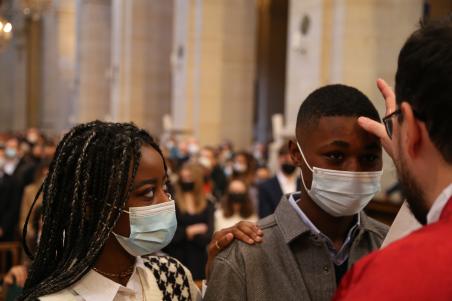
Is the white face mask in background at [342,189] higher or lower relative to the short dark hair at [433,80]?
lower

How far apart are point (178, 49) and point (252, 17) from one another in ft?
8.11

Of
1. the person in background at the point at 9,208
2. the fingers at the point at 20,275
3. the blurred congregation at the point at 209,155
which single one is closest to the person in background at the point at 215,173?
the blurred congregation at the point at 209,155

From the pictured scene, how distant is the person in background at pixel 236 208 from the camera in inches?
280

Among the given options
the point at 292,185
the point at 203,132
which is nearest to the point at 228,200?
the point at 292,185

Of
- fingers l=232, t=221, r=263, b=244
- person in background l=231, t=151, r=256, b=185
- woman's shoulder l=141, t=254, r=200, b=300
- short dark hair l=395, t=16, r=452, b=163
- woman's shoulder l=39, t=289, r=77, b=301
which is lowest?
person in background l=231, t=151, r=256, b=185

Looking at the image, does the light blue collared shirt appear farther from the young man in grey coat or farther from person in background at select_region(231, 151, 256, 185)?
person in background at select_region(231, 151, 256, 185)

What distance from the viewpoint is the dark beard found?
1558 mm

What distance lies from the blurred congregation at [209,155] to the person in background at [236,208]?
14mm

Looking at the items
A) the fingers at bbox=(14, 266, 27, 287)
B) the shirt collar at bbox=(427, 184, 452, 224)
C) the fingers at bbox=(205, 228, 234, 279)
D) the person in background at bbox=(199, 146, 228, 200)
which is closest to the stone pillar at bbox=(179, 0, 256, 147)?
the person in background at bbox=(199, 146, 228, 200)

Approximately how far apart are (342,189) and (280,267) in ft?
1.29

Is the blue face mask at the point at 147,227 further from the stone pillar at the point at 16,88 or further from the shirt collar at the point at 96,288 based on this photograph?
the stone pillar at the point at 16,88

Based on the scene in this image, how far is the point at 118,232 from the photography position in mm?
2402

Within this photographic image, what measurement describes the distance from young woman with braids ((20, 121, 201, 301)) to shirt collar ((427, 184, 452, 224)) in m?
1.19

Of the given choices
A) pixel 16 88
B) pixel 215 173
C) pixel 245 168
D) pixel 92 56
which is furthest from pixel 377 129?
pixel 16 88
